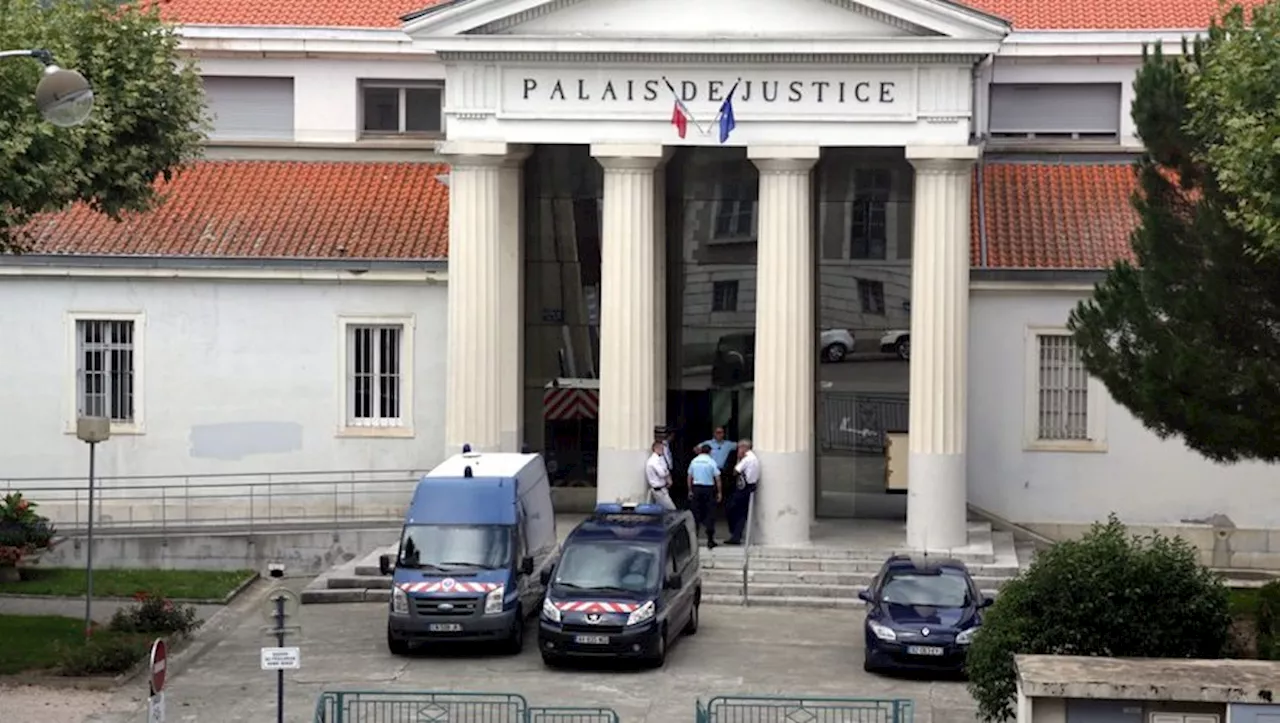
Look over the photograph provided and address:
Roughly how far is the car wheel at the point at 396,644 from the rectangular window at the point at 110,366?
12.1m

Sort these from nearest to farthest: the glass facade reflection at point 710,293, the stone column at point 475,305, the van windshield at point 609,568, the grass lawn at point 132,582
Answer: the van windshield at point 609,568
the grass lawn at point 132,582
the stone column at point 475,305
the glass facade reflection at point 710,293

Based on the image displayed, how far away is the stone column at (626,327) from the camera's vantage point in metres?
40.2

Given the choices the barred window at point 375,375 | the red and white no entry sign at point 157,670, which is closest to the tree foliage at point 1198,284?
the red and white no entry sign at point 157,670

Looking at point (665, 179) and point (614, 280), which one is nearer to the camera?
point (614, 280)

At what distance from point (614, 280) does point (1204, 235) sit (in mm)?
12019

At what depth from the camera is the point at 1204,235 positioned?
30.9 meters

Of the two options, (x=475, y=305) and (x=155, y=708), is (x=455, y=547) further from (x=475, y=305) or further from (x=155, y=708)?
(x=155, y=708)

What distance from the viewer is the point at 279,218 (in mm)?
45188

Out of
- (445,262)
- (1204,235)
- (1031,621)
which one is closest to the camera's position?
(1031,621)

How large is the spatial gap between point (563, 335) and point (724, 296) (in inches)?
123

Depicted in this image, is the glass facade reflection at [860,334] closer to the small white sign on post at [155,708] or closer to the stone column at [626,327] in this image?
the stone column at [626,327]

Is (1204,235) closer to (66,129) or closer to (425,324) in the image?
(66,129)

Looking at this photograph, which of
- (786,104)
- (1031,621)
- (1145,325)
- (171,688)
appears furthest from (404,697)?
(786,104)

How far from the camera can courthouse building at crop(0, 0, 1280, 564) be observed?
39875 mm
